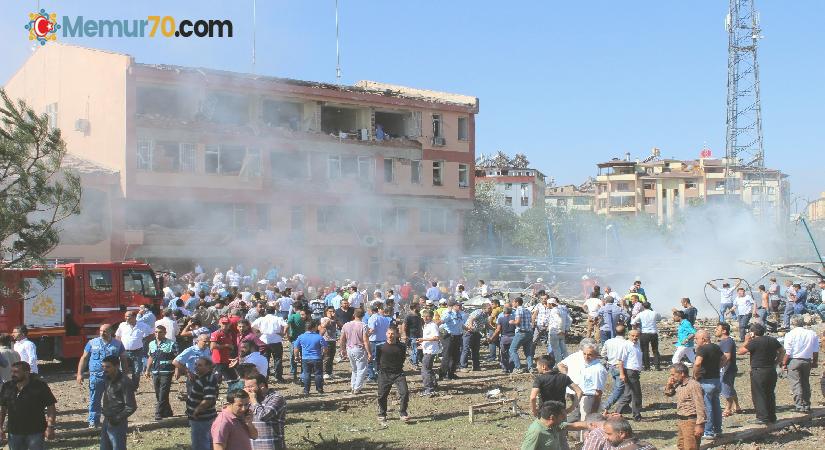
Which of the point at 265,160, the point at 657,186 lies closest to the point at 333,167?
the point at 265,160

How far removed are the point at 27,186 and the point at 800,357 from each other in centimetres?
1174

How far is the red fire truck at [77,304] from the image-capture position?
60.5 feet

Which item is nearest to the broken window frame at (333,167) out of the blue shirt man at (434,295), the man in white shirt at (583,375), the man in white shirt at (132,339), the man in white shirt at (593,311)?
the blue shirt man at (434,295)

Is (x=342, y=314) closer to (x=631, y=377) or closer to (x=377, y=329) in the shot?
(x=377, y=329)

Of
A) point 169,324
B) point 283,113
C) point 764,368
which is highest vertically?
point 283,113

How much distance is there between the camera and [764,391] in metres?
13.3

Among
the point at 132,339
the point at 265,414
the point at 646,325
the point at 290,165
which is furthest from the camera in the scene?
the point at 290,165

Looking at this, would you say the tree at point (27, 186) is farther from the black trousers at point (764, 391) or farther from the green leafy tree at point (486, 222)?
the green leafy tree at point (486, 222)

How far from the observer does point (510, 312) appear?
1858 centimetres

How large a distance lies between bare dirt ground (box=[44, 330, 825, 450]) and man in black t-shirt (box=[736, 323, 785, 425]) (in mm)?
377

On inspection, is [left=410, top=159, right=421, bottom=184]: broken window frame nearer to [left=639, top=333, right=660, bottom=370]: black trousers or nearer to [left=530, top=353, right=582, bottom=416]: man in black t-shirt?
[left=639, top=333, right=660, bottom=370]: black trousers

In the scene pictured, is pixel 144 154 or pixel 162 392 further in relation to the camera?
pixel 144 154

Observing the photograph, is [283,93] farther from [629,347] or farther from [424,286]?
[629,347]

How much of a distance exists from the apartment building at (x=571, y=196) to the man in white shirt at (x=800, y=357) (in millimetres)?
109990
